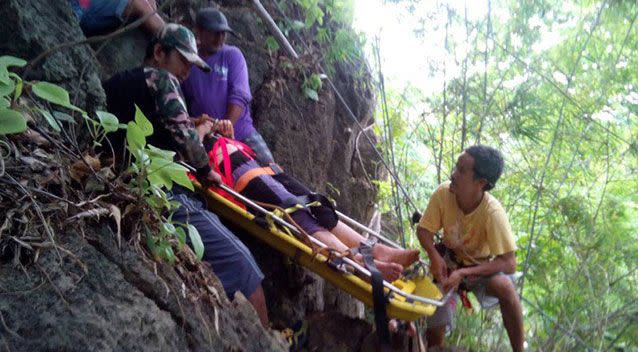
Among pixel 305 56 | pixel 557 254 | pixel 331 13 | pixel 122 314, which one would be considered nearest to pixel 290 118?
pixel 305 56

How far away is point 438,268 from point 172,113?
2.27 metres

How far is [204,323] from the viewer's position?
6.70 feet

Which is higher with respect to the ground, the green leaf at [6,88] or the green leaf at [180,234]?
the green leaf at [6,88]

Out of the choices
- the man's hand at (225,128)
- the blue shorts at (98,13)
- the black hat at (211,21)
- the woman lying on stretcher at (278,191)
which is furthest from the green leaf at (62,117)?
the black hat at (211,21)

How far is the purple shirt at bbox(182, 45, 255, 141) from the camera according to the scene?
4422 millimetres

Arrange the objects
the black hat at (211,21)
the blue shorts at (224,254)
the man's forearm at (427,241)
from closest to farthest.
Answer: the blue shorts at (224,254), the man's forearm at (427,241), the black hat at (211,21)

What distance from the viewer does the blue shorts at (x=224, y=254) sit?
10.3 ft

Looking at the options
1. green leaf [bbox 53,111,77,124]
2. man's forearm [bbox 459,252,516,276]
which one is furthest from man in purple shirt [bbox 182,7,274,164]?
green leaf [bbox 53,111,77,124]

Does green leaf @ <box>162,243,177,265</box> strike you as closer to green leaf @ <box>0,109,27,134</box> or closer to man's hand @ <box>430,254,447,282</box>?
green leaf @ <box>0,109,27,134</box>

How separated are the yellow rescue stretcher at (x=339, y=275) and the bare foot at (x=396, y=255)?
0.49ft

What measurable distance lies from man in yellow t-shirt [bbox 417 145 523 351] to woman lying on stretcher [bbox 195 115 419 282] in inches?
14.0

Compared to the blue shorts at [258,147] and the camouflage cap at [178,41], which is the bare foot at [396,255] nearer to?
the blue shorts at [258,147]

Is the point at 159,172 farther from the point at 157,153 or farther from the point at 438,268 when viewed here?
the point at 438,268

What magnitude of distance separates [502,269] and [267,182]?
6.14 ft
